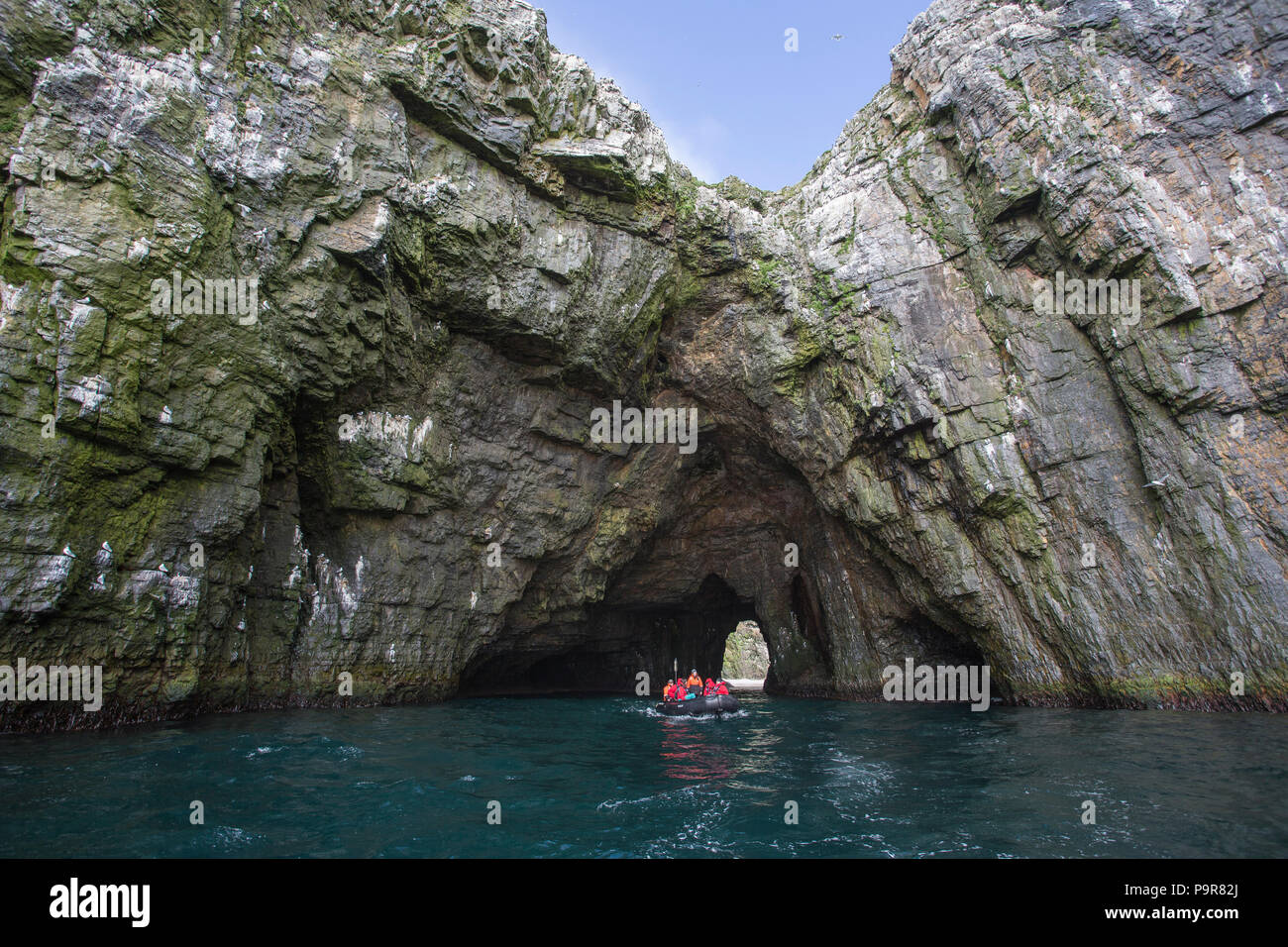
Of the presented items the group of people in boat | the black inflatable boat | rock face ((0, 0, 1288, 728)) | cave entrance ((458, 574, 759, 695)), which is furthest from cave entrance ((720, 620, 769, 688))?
the black inflatable boat

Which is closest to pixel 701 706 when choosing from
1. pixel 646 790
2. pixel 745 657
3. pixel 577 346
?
pixel 646 790

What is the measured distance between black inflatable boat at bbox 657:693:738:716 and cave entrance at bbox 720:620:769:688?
47.5 meters

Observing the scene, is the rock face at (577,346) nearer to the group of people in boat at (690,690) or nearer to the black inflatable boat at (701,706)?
the group of people in boat at (690,690)

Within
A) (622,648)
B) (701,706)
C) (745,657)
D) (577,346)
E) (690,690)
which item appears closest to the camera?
(701,706)

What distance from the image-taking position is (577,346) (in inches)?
795

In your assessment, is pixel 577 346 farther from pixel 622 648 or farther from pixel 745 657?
pixel 745 657

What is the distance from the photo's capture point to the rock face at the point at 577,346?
1266cm

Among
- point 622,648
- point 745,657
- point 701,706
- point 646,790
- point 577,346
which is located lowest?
point 745,657

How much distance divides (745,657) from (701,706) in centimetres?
4966

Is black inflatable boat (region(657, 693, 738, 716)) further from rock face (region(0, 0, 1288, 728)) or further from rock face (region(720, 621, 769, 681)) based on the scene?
rock face (region(720, 621, 769, 681))

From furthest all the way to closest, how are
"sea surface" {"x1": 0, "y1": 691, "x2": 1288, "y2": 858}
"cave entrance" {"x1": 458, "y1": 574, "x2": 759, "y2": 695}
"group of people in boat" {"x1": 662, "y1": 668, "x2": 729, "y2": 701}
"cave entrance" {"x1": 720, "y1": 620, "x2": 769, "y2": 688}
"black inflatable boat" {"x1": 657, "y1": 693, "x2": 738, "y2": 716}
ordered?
"cave entrance" {"x1": 720, "y1": 620, "x2": 769, "y2": 688} < "cave entrance" {"x1": 458, "y1": 574, "x2": 759, "y2": 695} < "group of people in boat" {"x1": 662, "y1": 668, "x2": 729, "y2": 701} < "black inflatable boat" {"x1": 657, "y1": 693, "x2": 738, "y2": 716} < "sea surface" {"x1": 0, "y1": 691, "x2": 1288, "y2": 858}

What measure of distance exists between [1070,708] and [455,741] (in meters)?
15.0

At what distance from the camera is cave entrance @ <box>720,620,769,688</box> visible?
218ft

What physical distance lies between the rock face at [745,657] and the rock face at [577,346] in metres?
43.7
